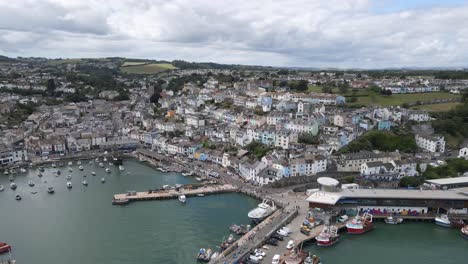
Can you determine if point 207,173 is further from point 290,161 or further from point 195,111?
point 195,111

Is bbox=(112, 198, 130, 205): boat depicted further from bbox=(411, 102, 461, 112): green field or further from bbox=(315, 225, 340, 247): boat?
bbox=(411, 102, 461, 112): green field

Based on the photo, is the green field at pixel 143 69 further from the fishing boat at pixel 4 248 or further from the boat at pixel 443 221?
the boat at pixel 443 221

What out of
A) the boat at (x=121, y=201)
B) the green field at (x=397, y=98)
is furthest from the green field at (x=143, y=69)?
the boat at (x=121, y=201)

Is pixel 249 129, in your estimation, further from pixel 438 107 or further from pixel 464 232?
pixel 438 107

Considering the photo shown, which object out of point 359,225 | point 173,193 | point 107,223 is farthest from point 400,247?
point 107,223

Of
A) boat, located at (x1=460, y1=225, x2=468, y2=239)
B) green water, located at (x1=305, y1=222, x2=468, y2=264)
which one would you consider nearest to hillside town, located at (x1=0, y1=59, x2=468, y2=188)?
green water, located at (x1=305, y1=222, x2=468, y2=264)

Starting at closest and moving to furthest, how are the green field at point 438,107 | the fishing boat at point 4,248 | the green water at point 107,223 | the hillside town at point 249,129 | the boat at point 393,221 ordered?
1. the fishing boat at point 4,248
2. the green water at point 107,223
3. the boat at point 393,221
4. the hillside town at point 249,129
5. the green field at point 438,107

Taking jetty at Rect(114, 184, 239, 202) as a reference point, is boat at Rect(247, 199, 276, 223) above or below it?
above
